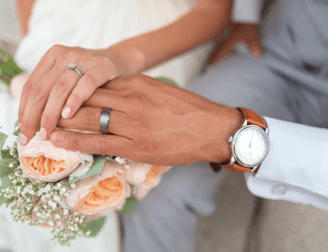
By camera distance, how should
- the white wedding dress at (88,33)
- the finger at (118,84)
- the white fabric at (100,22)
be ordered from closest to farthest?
1. the finger at (118,84)
2. the white wedding dress at (88,33)
3. the white fabric at (100,22)

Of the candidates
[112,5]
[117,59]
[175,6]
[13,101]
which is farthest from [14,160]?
[175,6]

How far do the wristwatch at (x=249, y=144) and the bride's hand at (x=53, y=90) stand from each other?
0.29 metres

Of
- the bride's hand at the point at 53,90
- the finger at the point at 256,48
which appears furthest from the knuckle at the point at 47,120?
the finger at the point at 256,48

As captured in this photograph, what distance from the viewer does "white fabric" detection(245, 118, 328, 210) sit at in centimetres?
55

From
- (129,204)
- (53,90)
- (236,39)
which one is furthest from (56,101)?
(236,39)

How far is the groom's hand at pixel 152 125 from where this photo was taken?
476mm

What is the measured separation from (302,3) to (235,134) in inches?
21.1

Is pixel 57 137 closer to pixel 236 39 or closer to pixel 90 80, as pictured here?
pixel 90 80

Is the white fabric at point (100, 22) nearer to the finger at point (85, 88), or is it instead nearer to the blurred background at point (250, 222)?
the blurred background at point (250, 222)

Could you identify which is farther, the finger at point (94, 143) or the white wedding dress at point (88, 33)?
the white wedding dress at point (88, 33)

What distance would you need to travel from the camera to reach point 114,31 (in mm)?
830

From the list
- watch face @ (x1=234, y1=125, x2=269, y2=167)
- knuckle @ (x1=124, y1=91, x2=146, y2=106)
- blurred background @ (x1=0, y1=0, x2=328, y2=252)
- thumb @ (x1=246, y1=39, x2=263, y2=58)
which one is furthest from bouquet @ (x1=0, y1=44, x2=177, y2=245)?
thumb @ (x1=246, y1=39, x2=263, y2=58)

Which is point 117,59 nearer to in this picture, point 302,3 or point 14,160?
point 14,160

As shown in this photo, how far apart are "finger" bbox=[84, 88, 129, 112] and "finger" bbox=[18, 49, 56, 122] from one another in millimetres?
99
